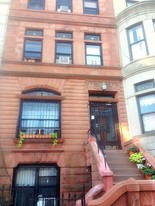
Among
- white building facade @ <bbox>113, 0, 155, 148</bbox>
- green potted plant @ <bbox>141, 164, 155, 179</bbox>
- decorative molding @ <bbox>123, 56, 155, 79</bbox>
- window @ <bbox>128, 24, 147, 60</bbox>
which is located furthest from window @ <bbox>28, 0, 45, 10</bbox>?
green potted plant @ <bbox>141, 164, 155, 179</bbox>

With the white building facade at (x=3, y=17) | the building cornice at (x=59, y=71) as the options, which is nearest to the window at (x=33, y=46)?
the building cornice at (x=59, y=71)

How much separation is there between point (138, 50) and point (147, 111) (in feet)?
13.6

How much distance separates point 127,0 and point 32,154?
13212 millimetres

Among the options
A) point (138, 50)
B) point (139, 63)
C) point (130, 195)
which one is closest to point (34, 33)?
point (138, 50)

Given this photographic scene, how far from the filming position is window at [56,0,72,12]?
15.3 meters

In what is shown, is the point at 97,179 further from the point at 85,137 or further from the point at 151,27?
the point at 151,27

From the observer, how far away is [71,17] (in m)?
14.9

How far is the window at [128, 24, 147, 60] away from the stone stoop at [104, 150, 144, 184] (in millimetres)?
6285

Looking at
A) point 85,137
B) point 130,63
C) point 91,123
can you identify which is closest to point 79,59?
point 130,63

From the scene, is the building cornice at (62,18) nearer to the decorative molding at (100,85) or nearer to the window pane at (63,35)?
the window pane at (63,35)

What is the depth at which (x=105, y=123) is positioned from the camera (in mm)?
12555

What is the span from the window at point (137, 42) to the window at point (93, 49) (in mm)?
2105

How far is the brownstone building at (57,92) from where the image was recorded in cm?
1053

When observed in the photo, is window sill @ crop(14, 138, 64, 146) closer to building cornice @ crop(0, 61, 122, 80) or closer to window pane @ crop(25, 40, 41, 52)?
building cornice @ crop(0, 61, 122, 80)
